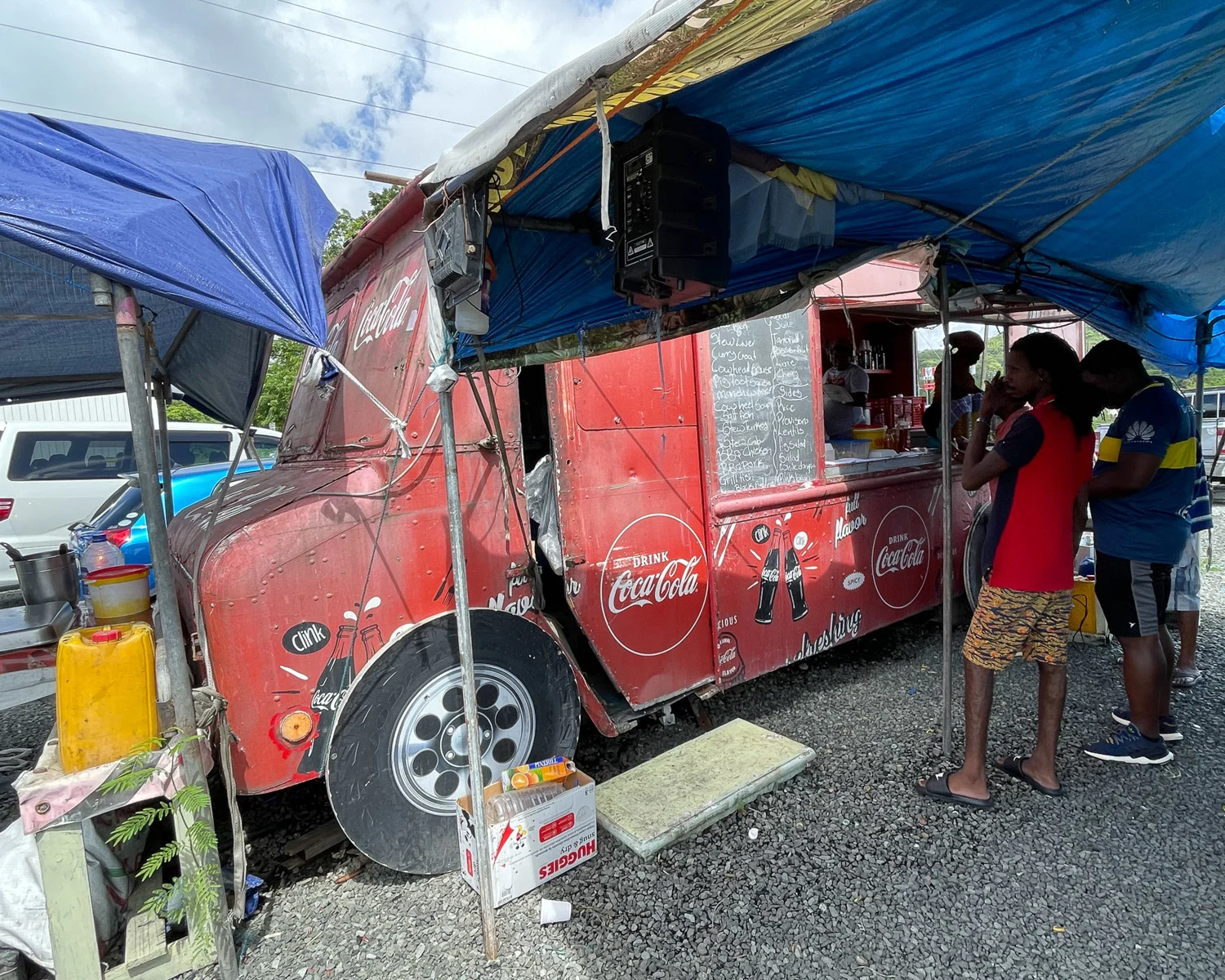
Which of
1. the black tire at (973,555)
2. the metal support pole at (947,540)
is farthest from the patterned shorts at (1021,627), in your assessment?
the black tire at (973,555)

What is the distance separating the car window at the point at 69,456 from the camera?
7.24 meters

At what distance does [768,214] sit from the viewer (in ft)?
6.96

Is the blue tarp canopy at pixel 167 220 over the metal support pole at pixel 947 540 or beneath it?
over

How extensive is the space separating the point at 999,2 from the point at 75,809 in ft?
10.3

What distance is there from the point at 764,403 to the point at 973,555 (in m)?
2.59

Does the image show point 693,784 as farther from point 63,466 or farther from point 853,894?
point 63,466

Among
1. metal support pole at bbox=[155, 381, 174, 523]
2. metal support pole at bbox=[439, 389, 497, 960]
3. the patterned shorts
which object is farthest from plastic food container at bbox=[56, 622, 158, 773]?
the patterned shorts

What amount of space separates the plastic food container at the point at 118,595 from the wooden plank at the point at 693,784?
2.04m

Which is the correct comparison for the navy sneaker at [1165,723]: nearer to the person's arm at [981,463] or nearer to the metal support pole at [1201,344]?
the person's arm at [981,463]

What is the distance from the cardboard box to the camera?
7.58 feet

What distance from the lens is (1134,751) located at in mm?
3043

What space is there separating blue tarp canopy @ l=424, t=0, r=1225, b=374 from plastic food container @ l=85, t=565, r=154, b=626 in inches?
66.4

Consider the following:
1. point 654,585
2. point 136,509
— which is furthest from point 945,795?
point 136,509

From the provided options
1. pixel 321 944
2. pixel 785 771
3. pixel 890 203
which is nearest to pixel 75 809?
pixel 321 944
